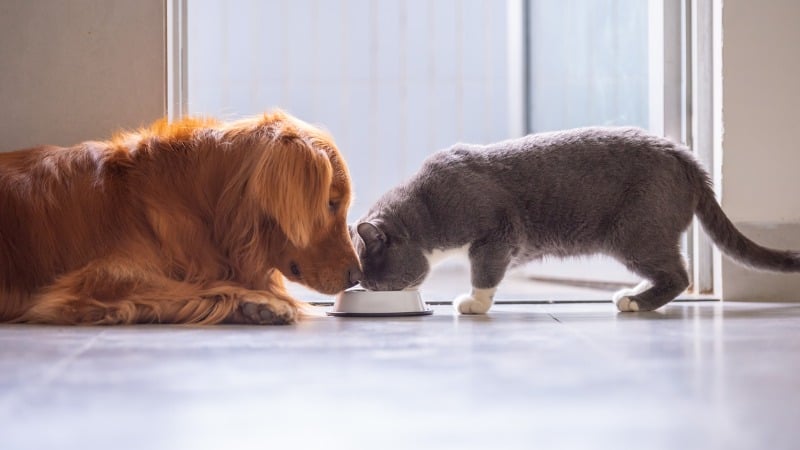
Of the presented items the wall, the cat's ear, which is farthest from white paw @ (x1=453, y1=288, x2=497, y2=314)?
the wall

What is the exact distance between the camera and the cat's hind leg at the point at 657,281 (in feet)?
7.43

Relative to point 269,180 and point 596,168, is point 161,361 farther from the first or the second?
point 596,168

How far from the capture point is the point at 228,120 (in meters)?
2.20

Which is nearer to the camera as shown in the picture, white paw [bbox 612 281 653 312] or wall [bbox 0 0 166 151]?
white paw [bbox 612 281 653 312]

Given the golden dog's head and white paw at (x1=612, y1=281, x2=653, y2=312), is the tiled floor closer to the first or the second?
the golden dog's head

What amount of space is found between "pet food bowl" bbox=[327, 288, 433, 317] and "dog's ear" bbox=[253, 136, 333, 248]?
250mm

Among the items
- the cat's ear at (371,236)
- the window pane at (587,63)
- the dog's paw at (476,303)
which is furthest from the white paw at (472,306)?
the window pane at (587,63)

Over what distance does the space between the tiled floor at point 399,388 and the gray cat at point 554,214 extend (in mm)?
544

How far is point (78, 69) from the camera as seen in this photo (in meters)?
2.50

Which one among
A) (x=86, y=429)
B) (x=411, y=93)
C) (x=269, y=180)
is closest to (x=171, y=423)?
(x=86, y=429)

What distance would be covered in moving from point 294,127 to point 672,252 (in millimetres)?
996

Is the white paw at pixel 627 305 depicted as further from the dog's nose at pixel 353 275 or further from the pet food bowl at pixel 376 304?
the dog's nose at pixel 353 275

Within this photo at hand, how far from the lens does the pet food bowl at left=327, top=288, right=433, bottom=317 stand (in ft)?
7.16

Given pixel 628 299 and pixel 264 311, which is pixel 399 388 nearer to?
pixel 264 311
